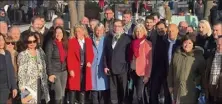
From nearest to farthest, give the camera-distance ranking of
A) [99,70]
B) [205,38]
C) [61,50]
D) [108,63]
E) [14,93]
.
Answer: [14,93] < [205,38] < [61,50] < [108,63] < [99,70]

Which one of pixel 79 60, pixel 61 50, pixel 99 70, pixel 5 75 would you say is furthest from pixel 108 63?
pixel 5 75

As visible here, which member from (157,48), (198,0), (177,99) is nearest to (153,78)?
(157,48)

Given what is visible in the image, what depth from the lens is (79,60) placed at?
880 centimetres

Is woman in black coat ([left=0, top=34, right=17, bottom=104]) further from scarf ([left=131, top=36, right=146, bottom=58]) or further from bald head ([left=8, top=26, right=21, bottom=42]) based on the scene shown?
scarf ([left=131, top=36, right=146, bottom=58])

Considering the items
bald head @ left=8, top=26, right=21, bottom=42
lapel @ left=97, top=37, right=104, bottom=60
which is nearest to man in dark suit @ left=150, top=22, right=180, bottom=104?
lapel @ left=97, top=37, right=104, bottom=60

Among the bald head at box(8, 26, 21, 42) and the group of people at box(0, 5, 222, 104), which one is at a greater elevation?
the bald head at box(8, 26, 21, 42)

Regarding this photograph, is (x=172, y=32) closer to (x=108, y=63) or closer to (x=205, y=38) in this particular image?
(x=205, y=38)

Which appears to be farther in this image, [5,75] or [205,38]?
[205,38]

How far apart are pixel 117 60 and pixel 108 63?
0.91ft

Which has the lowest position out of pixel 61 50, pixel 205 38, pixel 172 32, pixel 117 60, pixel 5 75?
pixel 117 60

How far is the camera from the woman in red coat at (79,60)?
28.6 ft

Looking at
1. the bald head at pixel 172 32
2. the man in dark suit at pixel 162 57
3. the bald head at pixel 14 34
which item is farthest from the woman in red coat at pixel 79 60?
the bald head at pixel 172 32

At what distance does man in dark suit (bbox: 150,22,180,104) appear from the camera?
8211mm

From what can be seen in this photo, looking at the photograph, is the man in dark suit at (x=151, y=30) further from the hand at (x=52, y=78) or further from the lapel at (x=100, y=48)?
the hand at (x=52, y=78)
